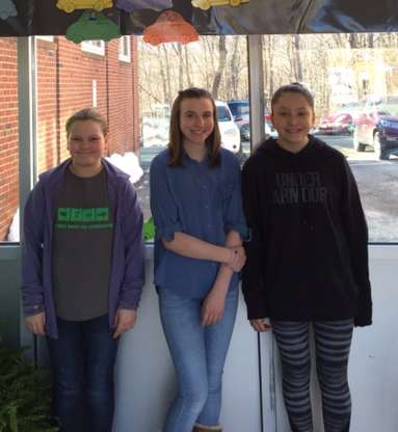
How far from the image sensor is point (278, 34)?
2.67 meters

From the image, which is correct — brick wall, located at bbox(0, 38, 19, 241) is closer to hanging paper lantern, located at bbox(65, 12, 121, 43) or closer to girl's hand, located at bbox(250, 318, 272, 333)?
hanging paper lantern, located at bbox(65, 12, 121, 43)

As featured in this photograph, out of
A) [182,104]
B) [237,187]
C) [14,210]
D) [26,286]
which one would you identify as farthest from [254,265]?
[14,210]

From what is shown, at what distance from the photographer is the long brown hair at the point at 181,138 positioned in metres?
2.32

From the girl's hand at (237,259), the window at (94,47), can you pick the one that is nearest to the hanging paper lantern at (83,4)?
the window at (94,47)

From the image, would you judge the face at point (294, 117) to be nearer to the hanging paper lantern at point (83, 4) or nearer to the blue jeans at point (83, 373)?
the hanging paper lantern at point (83, 4)

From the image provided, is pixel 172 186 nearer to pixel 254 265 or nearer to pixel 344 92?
pixel 254 265

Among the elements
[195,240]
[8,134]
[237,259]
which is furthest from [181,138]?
[8,134]

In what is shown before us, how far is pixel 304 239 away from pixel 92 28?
1270 mm

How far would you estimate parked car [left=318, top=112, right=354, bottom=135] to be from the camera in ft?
9.35

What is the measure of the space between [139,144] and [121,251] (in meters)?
0.68

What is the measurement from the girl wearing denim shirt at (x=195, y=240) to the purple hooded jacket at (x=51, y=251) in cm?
13

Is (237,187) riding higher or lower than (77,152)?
lower

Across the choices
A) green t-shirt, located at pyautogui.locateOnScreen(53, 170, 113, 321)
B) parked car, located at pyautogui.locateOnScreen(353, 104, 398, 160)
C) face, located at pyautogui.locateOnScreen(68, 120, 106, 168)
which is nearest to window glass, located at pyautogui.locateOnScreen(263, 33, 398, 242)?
parked car, located at pyautogui.locateOnScreen(353, 104, 398, 160)

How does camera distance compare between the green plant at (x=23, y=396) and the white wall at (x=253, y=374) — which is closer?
the green plant at (x=23, y=396)
